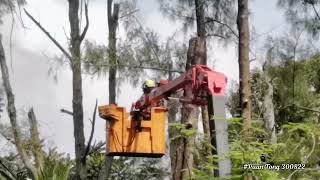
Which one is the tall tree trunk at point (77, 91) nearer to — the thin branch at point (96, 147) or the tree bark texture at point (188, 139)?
the thin branch at point (96, 147)

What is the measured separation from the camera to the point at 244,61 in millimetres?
6664

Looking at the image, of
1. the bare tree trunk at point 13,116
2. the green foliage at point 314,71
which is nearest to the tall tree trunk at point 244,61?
the green foliage at point 314,71

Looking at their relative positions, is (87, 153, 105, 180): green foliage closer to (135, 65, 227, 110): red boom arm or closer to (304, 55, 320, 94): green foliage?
(304, 55, 320, 94): green foliage

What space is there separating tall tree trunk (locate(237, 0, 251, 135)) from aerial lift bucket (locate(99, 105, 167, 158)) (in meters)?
0.94

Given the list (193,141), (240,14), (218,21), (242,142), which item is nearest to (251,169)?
(242,142)

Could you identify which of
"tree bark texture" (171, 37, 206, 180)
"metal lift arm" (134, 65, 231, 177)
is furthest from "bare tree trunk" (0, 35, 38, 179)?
"metal lift arm" (134, 65, 231, 177)

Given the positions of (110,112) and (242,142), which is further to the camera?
(110,112)

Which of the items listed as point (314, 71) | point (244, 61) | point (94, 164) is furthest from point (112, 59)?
point (314, 71)

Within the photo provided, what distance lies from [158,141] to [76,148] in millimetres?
3858

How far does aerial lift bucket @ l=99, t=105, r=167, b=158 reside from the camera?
211 inches

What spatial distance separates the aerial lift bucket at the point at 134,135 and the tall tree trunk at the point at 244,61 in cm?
94

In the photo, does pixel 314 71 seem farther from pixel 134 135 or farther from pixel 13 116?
pixel 134 135

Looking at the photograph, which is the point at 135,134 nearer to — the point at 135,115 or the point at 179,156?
the point at 135,115

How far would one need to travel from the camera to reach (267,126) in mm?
7527
